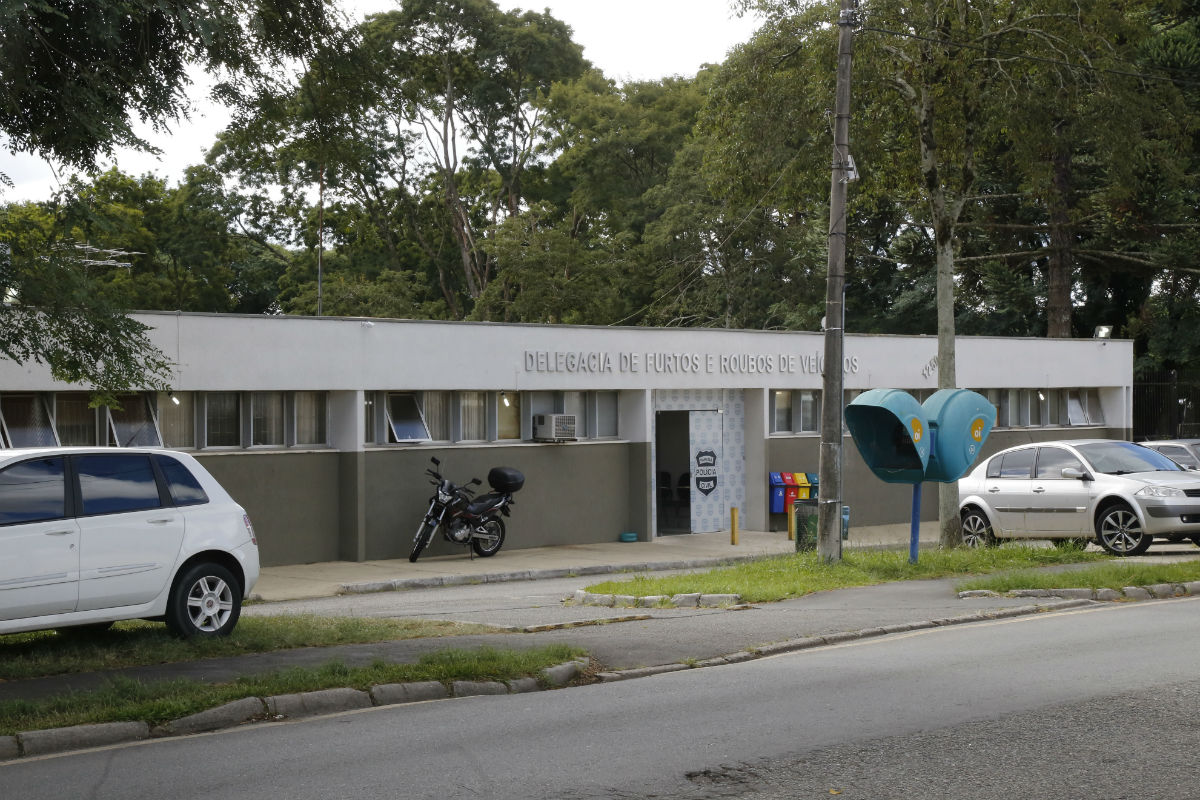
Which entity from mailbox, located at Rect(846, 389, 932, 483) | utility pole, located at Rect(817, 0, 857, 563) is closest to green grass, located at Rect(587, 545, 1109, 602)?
utility pole, located at Rect(817, 0, 857, 563)

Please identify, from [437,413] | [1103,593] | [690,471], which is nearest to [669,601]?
[1103,593]

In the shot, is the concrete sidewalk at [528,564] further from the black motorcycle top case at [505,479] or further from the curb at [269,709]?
the curb at [269,709]

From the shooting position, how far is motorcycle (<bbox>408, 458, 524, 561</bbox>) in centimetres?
2152

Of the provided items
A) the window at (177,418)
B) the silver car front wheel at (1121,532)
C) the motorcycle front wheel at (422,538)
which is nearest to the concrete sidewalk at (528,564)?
the motorcycle front wheel at (422,538)

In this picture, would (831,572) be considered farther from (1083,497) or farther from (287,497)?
(287,497)

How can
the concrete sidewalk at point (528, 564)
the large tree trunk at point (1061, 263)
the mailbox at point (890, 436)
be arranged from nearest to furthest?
1. the mailbox at point (890, 436)
2. the concrete sidewalk at point (528, 564)
3. the large tree trunk at point (1061, 263)

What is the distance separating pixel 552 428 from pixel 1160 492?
1025 centimetres

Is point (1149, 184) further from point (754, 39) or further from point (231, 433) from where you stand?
point (231, 433)

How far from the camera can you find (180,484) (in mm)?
11195

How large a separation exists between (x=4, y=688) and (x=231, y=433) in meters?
11.7

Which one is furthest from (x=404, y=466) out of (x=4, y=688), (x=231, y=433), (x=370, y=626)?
(x=4, y=688)

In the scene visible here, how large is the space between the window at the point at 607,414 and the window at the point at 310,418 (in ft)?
18.6

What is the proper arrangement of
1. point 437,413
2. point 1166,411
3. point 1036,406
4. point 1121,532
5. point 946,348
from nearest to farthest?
point 1121,532
point 946,348
point 437,413
point 1036,406
point 1166,411

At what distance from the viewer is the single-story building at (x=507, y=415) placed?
19953mm
